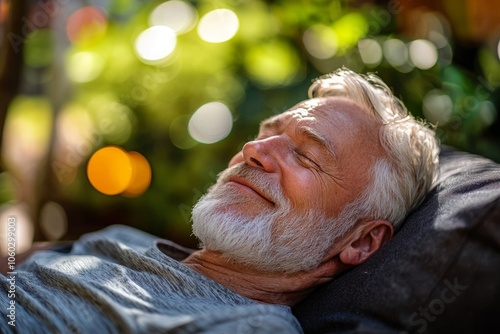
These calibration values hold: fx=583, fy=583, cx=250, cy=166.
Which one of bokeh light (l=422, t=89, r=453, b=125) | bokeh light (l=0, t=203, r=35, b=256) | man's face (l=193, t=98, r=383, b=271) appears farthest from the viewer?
Answer: bokeh light (l=0, t=203, r=35, b=256)

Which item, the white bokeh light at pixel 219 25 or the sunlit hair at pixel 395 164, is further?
the white bokeh light at pixel 219 25

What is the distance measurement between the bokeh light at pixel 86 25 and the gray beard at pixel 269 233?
2.02 meters

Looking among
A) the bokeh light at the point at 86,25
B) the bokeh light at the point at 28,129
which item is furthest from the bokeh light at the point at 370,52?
the bokeh light at the point at 28,129

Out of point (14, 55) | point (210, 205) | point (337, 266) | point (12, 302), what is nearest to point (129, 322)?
point (12, 302)

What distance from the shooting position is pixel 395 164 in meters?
1.78

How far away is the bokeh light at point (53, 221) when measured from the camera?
3.30 m

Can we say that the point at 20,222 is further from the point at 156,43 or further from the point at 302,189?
the point at 302,189

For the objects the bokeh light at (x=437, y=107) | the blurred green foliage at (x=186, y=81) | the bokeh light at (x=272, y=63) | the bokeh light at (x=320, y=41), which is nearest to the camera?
the bokeh light at (x=437, y=107)

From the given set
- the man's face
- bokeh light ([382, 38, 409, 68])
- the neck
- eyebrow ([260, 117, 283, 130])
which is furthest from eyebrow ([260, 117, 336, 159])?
bokeh light ([382, 38, 409, 68])

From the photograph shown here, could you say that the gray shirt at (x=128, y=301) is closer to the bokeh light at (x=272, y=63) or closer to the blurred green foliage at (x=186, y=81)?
the blurred green foliage at (x=186, y=81)

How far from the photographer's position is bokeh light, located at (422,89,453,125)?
94.7 inches

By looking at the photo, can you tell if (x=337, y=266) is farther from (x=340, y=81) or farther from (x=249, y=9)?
(x=249, y=9)

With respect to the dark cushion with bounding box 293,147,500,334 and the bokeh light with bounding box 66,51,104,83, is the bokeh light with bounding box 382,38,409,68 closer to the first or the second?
the dark cushion with bounding box 293,147,500,334

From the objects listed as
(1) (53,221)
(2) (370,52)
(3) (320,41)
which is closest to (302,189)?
(2) (370,52)
